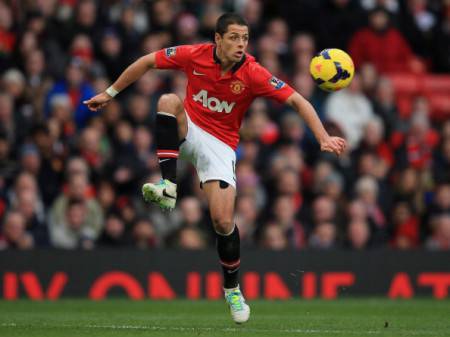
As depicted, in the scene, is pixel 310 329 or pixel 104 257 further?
pixel 104 257

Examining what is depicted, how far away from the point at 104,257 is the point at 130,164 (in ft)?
4.64

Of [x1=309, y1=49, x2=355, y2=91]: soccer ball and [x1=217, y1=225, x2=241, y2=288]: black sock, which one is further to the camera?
[x1=217, y1=225, x2=241, y2=288]: black sock

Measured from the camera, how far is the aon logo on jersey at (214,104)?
11.3 m

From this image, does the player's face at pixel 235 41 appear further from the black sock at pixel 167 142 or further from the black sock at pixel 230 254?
the black sock at pixel 230 254

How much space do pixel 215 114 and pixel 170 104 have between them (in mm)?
418

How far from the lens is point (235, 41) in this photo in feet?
36.0

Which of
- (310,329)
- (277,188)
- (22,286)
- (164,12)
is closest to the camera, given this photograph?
(310,329)

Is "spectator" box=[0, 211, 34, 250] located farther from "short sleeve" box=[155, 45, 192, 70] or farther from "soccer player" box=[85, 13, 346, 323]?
"short sleeve" box=[155, 45, 192, 70]

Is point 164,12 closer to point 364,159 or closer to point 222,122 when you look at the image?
point 364,159

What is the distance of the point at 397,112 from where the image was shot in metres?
18.6

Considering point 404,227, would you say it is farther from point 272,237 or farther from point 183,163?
point 183,163

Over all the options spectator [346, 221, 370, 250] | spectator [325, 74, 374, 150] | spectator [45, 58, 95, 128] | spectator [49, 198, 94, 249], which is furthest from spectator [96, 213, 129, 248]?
spectator [325, 74, 374, 150]

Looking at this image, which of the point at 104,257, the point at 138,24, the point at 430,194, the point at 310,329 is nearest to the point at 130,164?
the point at 104,257

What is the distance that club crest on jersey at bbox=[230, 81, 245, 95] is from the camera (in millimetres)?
11133
